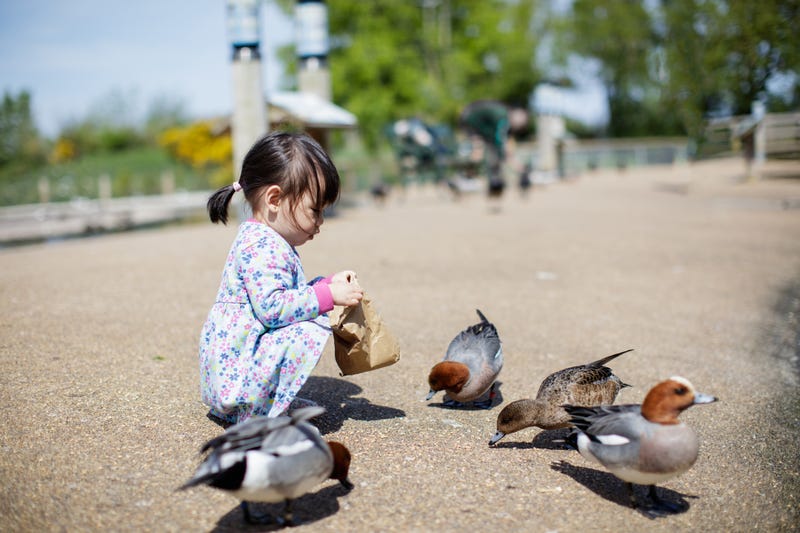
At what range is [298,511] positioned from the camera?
3.11 m

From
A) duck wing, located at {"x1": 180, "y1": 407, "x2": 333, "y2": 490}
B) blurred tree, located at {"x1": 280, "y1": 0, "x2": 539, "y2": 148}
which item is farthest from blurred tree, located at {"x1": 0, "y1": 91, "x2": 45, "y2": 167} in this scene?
duck wing, located at {"x1": 180, "y1": 407, "x2": 333, "y2": 490}

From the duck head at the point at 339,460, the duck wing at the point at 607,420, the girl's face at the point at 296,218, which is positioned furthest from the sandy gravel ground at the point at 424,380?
the girl's face at the point at 296,218

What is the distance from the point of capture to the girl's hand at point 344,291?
3.43 metres

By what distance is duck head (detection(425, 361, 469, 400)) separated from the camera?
13.6 feet

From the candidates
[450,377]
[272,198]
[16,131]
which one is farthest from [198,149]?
[272,198]

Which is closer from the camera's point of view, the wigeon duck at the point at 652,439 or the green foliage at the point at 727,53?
the wigeon duck at the point at 652,439

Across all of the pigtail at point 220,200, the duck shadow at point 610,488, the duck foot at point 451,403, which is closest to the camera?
the duck shadow at point 610,488

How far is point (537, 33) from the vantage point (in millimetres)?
53969

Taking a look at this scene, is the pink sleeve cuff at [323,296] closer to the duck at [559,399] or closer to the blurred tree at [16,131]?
the duck at [559,399]

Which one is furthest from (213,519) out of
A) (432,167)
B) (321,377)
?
(432,167)

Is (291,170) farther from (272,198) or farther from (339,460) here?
(339,460)

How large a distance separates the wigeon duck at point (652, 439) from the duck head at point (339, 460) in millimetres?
1116

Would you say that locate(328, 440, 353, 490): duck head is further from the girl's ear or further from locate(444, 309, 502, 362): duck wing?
locate(444, 309, 502, 362): duck wing

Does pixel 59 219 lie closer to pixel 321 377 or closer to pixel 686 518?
pixel 321 377
